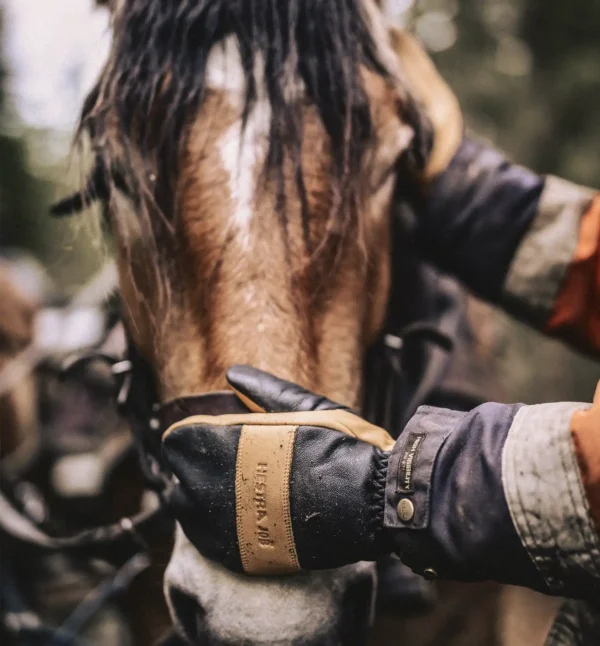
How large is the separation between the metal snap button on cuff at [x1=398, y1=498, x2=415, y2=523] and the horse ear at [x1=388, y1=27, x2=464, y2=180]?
687mm

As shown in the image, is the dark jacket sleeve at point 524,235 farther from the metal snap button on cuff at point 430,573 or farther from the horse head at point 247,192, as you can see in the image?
the metal snap button on cuff at point 430,573

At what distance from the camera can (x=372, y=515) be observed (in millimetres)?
769

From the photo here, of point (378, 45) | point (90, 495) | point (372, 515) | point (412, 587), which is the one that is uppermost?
point (378, 45)

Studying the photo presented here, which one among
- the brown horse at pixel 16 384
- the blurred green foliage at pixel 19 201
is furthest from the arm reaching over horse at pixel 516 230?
the blurred green foliage at pixel 19 201

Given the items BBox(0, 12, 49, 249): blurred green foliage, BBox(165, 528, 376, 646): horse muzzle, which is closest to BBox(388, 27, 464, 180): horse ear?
BBox(165, 528, 376, 646): horse muzzle

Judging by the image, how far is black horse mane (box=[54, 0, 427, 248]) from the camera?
1.01 meters

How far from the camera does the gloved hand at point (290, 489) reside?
0.77 m

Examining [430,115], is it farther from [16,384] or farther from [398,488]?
[16,384]

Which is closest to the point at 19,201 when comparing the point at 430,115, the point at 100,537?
the point at 100,537

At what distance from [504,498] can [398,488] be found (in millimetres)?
111

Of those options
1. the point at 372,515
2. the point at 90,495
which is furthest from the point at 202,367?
the point at 90,495

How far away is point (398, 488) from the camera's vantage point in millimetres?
752

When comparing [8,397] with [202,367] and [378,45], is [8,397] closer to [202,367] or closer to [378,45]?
[202,367]

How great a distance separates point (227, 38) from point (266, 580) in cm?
77
